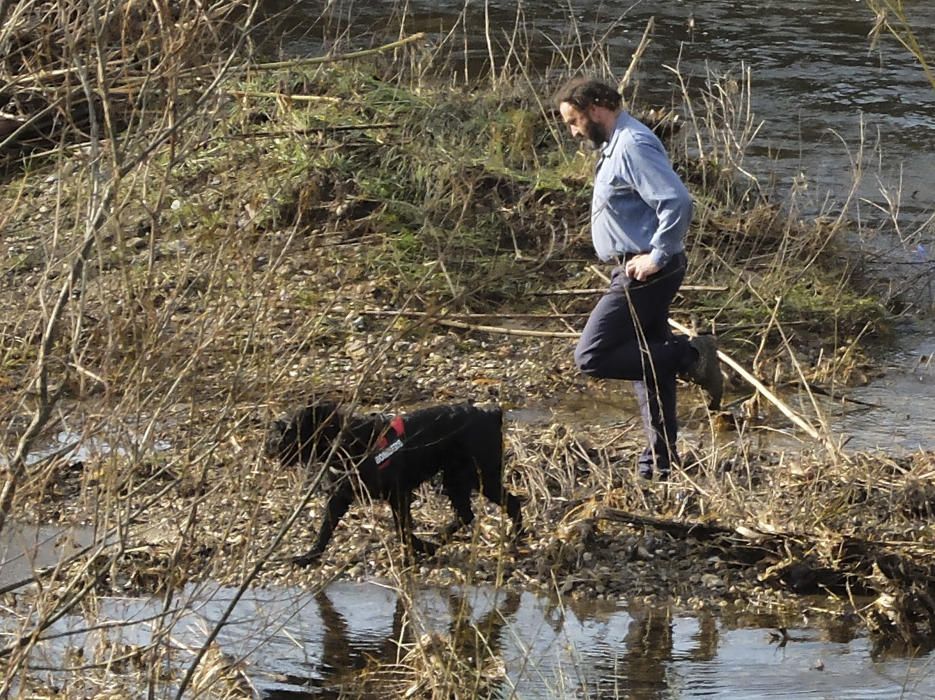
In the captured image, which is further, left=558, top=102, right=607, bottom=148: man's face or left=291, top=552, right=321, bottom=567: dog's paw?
left=558, top=102, right=607, bottom=148: man's face

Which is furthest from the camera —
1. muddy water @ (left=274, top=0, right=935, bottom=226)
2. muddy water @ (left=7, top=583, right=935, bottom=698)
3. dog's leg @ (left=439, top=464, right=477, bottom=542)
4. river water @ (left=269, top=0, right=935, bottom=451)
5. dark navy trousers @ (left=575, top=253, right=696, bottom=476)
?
muddy water @ (left=274, top=0, right=935, bottom=226)

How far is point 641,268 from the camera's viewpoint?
23.1ft

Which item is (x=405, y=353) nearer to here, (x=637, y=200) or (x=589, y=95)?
(x=637, y=200)

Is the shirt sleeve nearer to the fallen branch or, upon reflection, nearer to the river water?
the river water

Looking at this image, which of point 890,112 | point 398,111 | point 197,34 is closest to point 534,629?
point 197,34

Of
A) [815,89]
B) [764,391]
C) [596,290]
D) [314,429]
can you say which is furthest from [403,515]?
[815,89]

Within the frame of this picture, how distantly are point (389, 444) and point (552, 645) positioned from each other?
1.04 metres

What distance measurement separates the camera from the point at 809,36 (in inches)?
724

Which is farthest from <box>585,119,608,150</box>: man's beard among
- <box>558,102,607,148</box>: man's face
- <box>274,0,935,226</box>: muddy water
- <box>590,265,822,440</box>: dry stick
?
<box>274,0,935,226</box>: muddy water

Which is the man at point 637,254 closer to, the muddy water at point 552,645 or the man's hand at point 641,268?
the man's hand at point 641,268

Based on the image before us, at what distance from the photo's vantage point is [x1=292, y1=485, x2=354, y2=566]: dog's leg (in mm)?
6543

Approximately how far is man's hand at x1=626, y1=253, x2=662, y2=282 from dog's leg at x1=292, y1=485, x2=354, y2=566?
166 centimetres

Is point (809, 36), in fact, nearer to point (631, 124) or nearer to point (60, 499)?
point (631, 124)

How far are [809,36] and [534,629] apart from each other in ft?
44.6
